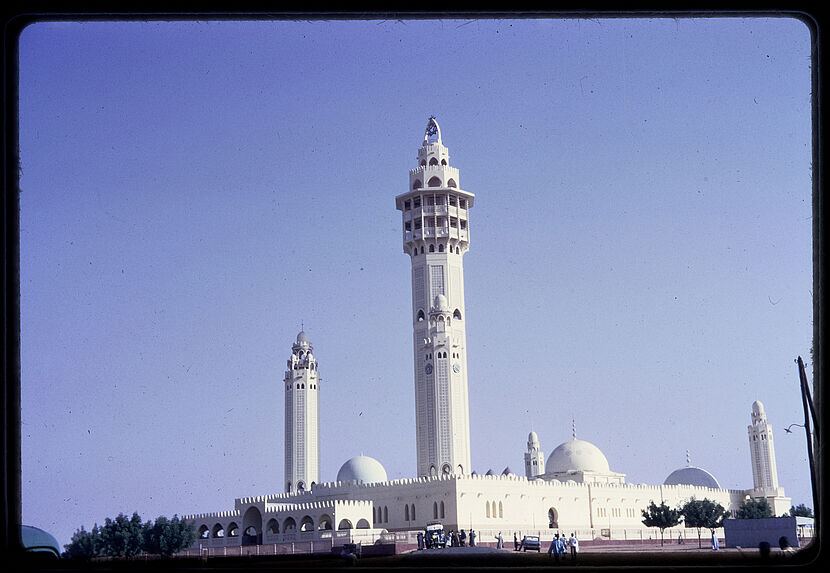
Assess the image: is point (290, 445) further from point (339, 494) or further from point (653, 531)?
point (653, 531)

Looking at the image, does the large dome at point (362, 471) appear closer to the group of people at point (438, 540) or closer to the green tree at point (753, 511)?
the group of people at point (438, 540)

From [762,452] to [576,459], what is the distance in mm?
15306

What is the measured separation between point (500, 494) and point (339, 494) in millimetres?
7073

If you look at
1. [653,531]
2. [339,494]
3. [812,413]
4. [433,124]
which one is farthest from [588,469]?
[812,413]

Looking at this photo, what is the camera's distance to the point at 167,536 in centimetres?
3036

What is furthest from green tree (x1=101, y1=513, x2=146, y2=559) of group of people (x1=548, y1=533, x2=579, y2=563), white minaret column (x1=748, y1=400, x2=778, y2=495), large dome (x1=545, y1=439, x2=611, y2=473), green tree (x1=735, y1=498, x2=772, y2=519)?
white minaret column (x1=748, y1=400, x2=778, y2=495)

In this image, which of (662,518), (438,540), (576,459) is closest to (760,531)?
(438,540)

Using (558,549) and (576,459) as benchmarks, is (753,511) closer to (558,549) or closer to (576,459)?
(576,459)

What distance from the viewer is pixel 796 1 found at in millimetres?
3625

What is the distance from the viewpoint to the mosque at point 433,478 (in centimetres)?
3531

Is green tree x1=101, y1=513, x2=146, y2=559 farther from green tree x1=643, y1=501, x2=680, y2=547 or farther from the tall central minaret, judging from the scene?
green tree x1=643, y1=501, x2=680, y2=547

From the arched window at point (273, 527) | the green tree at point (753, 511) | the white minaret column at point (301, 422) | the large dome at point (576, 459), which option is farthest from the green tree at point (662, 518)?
the arched window at point (273, 527)

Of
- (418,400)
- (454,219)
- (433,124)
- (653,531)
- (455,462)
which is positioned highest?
(433,124)

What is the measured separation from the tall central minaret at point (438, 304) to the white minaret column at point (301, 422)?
18.7 ft
